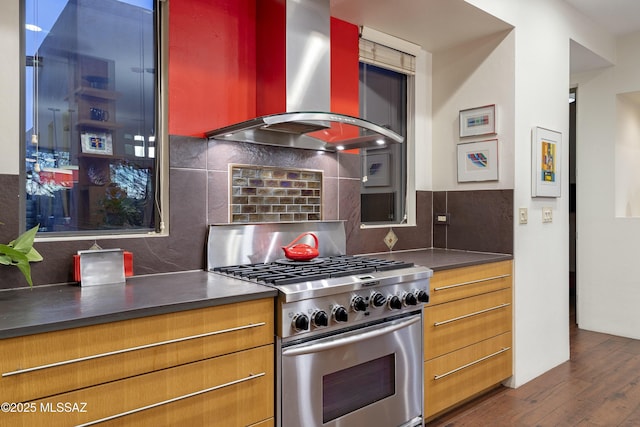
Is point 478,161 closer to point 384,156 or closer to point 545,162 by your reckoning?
point 545,162

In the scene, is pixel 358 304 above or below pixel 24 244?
below

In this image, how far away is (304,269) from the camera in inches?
82.2

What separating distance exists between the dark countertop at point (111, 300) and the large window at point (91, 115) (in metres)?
0.36

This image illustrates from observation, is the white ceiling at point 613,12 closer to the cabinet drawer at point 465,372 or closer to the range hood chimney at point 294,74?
the range hood chimney at point 294,74

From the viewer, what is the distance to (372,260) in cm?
248

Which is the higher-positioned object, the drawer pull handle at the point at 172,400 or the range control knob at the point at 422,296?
the range control knob at the point at 422,296

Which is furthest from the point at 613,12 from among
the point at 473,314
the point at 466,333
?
the point at 466,333

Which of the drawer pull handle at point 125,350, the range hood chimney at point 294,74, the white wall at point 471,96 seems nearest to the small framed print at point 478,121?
the white wall at point 471,96

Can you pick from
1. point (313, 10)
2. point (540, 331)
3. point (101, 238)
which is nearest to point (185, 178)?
point (101, 238)

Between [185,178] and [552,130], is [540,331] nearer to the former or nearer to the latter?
[552,130]

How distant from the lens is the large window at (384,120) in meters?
3.13

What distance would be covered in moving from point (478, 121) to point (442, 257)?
40.8 inches

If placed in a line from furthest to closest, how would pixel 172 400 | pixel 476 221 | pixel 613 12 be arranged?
pixel 613 12, pixel 476 221, pixel 172 400

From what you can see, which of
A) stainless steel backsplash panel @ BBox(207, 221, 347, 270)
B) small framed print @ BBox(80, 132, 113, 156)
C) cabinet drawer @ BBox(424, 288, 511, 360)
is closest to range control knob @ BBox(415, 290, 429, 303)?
cabinet drawer @ BBox(424, 288, 511, 360)
